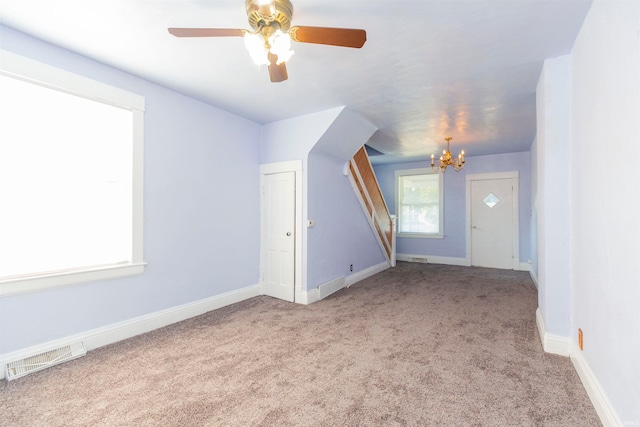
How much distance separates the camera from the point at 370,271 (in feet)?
17.7

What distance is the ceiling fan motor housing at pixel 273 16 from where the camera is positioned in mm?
1568

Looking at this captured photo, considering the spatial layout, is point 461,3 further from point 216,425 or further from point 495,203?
point 495,203

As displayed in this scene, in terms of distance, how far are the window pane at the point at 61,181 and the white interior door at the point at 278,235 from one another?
1784 millimetres

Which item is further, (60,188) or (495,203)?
(495,203)

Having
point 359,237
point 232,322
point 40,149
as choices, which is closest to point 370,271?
point 359,237

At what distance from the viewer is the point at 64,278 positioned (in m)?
2.32

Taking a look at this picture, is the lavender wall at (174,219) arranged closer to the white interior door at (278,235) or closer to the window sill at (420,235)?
the white interior door at (278,235)

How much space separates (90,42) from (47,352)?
247cm

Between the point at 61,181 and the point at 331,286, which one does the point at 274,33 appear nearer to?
the point at 61,181

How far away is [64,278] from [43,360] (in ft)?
2.03

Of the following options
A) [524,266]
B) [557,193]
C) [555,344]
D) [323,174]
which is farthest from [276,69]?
[524,266]

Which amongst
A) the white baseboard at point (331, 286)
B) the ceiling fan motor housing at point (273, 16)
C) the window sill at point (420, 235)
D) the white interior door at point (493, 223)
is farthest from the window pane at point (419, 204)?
the ceiling fan motor housing at point (273, 16)

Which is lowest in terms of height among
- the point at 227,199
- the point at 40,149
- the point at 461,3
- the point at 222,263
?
the point at 222,263

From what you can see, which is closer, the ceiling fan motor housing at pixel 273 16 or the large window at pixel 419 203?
the ceiling fan motor housing at pixel 273 16
